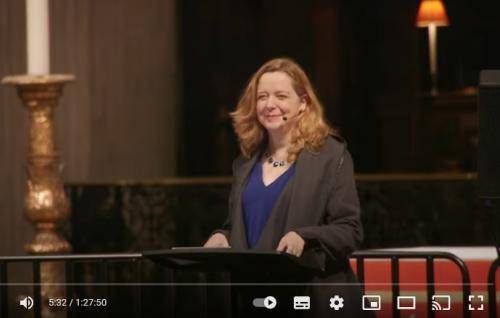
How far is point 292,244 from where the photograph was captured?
4.99 metres

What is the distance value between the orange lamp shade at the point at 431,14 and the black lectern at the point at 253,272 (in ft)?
2.56

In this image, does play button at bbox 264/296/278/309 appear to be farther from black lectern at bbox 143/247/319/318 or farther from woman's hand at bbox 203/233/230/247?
woman's hand at bbox 203/233/230/247

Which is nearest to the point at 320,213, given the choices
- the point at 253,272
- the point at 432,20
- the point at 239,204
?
the point at 239,204

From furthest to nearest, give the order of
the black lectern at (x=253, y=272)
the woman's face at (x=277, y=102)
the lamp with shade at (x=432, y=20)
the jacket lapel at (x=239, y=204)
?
the lamp with shade at (x=432, y=20), the woman's face at (x=277, y=102), the jacket lapel at (x=239, y=204), the black lectern at (x=253, y=272)

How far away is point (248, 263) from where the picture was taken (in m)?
5.06

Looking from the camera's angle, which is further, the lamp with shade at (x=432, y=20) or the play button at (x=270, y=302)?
the lamp with shade at (x=432, y=20)

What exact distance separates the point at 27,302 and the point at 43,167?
14.1 inches

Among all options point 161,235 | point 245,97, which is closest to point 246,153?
point 245,97

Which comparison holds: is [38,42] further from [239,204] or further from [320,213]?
[320,213]
